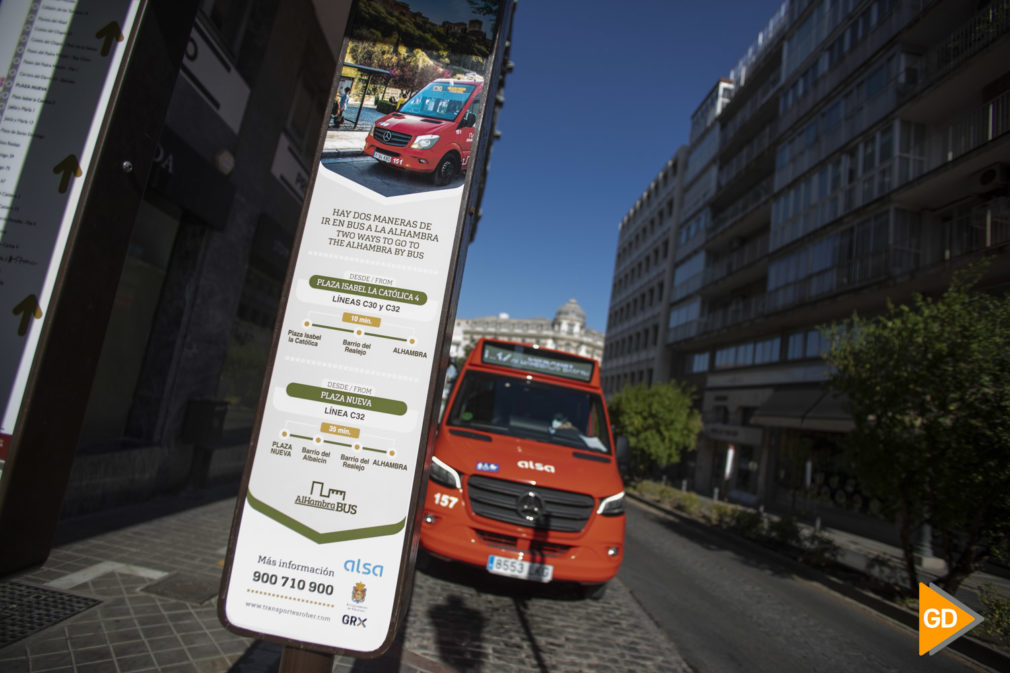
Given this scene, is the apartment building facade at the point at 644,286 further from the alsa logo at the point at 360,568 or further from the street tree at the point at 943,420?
the alsa logo at the point at 360,568

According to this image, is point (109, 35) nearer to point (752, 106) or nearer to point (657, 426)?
point (657, 426)

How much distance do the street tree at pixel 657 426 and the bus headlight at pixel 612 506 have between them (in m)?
19.2

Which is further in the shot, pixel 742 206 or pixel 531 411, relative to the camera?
pixel 742 206

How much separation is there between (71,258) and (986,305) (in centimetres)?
997

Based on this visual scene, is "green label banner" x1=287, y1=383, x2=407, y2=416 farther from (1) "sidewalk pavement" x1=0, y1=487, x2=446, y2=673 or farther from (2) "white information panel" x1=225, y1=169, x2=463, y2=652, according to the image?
(1) "sidewalk pavement" x1=0, y1=487, x2=446, y2=673

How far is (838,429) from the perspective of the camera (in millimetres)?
18312

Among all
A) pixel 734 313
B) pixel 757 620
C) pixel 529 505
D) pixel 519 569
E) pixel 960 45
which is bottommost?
pixel 757 620

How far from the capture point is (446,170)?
237 cm

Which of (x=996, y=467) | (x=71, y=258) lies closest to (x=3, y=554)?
(x=71, y=258)

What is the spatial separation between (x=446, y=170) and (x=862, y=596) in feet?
30.5

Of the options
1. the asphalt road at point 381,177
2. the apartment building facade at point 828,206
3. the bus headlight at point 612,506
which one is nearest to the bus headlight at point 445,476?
the bus headlight at point 612,506

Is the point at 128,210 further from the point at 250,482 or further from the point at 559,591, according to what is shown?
the point at 559,591

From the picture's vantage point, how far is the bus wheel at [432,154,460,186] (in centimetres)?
236
